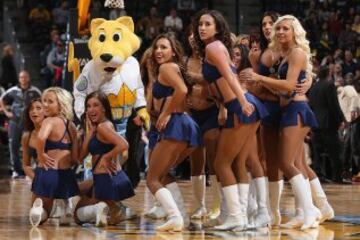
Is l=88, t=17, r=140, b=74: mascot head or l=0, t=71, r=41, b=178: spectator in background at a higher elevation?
l=88, t=17, r=140, b=74: mascot head

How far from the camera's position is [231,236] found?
7.40 m

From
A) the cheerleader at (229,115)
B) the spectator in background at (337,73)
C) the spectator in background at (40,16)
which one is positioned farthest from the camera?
the spectator in background at (40,16)

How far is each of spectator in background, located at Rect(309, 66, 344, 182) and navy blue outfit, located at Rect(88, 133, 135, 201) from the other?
6.04 metres

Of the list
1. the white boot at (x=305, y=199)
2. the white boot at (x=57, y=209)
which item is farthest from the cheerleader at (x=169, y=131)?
the white boot at (x=57, y=209)

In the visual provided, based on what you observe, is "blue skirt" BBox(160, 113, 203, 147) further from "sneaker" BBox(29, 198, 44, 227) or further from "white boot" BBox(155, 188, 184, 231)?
"sneaker" BBox(29, 198, 44, 227)

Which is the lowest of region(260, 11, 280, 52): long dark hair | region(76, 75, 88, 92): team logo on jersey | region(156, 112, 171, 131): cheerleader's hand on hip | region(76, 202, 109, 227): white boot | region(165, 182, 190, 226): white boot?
region(76, 202, 109, 227): white boot

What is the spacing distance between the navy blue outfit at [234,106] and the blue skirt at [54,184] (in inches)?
59.8

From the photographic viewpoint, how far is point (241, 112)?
24.8 ft

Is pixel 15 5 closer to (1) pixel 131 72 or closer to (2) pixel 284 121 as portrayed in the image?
(1) pixel 131 72

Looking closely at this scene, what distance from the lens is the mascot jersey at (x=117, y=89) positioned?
9.23m

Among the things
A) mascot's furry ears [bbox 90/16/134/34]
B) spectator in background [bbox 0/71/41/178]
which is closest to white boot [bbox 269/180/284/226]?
mascot's furry ears [bbox 90/16/134/34]

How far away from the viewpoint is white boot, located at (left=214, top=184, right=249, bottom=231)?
7.61 m

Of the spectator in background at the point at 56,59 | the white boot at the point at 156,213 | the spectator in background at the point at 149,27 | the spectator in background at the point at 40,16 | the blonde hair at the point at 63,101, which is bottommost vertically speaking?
the white boot at the point at 156,213

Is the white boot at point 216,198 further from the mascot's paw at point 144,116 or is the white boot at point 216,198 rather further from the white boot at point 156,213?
the mascot's paw at point 144,116
